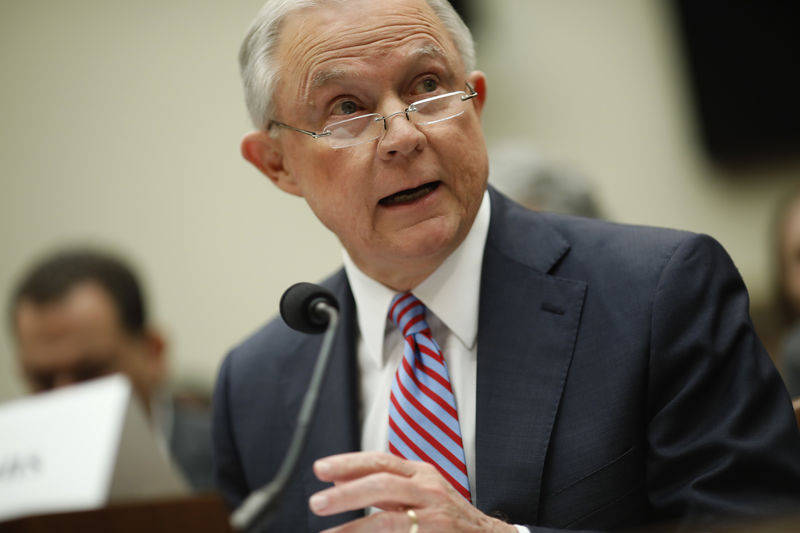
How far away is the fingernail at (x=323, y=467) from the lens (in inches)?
41.7

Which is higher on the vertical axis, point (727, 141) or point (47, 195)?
point (47, 195)

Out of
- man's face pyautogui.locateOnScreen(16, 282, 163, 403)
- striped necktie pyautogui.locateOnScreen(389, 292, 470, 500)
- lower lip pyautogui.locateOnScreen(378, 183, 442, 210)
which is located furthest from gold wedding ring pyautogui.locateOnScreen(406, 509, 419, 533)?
man's face pyautogui.locateOnScreen(16, 282, 163, 403)

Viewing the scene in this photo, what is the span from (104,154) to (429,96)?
2808mm

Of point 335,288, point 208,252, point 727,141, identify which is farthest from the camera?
point 208,252

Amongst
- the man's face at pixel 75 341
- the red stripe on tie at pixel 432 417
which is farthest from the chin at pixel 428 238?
the man's face at pixel 75 341

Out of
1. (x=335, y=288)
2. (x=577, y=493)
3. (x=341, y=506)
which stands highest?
(x=335, y=288)

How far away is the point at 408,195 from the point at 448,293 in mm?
180

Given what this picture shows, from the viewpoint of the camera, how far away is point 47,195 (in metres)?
3.87

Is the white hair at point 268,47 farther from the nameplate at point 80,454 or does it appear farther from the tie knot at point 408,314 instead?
the nameplate at point 80,454

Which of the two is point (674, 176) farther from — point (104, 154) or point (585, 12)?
point (104, 154)

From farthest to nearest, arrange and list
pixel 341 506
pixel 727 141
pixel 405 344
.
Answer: pixel 727 141 → pixel 405 344 → pixel 341 506

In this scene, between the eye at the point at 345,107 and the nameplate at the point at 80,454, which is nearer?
the nameplate at the point at 80,454

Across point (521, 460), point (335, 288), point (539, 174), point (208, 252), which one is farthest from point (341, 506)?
point (208, 252)

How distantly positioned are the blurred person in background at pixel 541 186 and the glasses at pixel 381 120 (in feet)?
4.26
